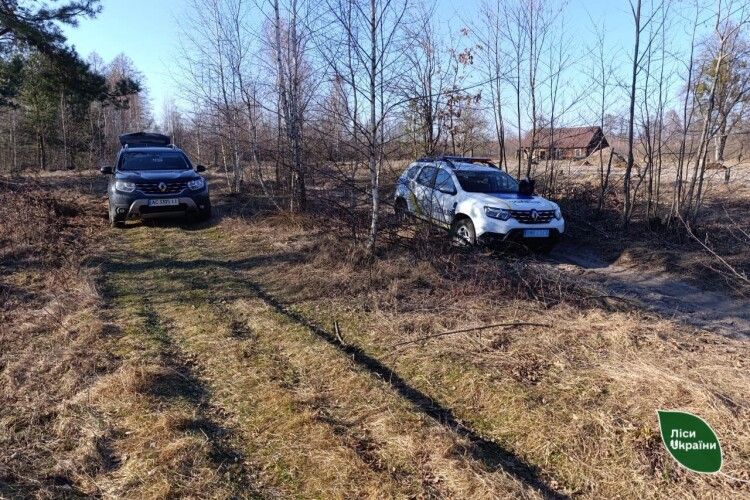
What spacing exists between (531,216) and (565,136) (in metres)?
5.99

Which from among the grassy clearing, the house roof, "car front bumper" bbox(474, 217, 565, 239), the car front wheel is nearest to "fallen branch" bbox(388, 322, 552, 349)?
the grassy clearing

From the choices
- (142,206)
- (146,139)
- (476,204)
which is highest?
(146,139)

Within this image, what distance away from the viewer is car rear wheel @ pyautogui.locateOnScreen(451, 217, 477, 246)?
354 inches

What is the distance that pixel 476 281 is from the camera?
6512 millimetres

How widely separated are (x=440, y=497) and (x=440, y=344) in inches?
78.3

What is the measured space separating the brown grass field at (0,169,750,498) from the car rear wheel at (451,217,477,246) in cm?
147

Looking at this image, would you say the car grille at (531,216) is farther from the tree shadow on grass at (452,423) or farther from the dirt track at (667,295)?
the tree shadow on grass at (452,423)

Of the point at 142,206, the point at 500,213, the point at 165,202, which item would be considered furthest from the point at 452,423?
the point at 142,206

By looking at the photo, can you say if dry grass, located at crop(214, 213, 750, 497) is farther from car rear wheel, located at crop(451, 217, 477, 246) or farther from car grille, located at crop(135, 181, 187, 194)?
car grille, located at crop(135, 181, 187, 194)

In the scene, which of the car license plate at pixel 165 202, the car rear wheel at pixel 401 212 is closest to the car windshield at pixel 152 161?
the car license plate at pixel 165 202

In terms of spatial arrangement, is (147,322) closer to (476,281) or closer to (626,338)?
(476,281)

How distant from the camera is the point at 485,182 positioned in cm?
990

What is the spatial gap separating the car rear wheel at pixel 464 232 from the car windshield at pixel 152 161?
6323 mm

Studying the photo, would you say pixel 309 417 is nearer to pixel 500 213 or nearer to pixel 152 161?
pixel 500 213
